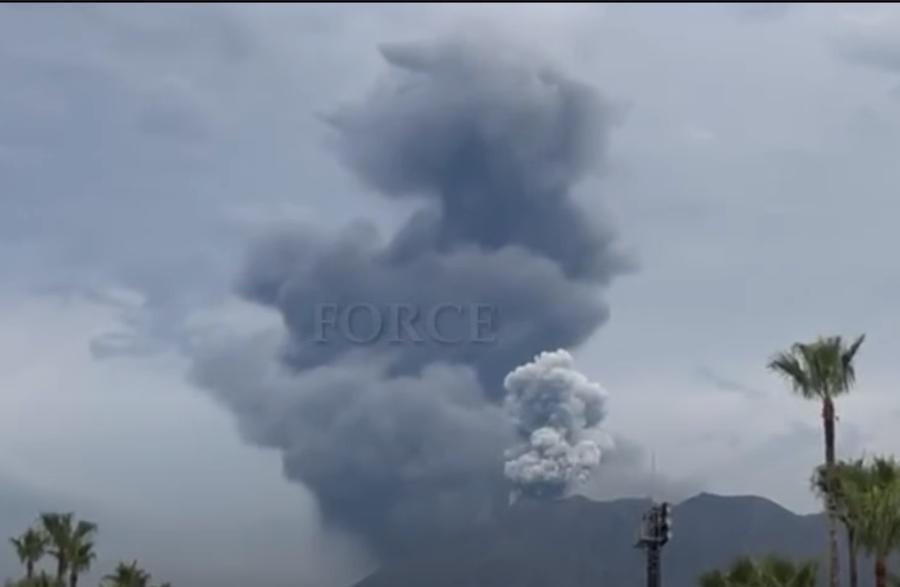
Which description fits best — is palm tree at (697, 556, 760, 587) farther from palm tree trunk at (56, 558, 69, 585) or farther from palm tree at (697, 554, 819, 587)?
palm tree trunk at (56, 558, 69, 585)

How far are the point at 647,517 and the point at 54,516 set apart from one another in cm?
2865

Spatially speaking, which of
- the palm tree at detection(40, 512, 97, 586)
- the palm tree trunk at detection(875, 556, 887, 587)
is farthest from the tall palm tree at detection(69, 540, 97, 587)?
the palm tree trunk at detection(875, 556, 887, 587)

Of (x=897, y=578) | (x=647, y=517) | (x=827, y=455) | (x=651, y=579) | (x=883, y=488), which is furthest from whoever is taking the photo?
(x=647, y=517)

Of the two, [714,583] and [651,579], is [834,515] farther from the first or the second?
[651,579]

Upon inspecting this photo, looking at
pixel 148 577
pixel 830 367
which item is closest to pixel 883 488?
pixel 830 367

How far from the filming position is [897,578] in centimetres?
4072

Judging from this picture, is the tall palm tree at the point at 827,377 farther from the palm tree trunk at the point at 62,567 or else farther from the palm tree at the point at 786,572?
the palm tree trunk at the point at 62,567

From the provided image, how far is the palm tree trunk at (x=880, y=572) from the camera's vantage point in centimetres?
3775

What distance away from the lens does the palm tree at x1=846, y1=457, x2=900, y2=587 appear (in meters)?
37.1

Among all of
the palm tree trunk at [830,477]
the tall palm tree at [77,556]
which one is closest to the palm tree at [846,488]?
the palm tree trunk at [830,477]

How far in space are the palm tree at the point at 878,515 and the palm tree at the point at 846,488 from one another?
0.77 feet

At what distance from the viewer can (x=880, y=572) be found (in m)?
38.2

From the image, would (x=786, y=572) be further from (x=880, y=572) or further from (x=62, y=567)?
(x=62, y=567)

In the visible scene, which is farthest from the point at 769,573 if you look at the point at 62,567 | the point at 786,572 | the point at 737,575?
the point at 62,567
